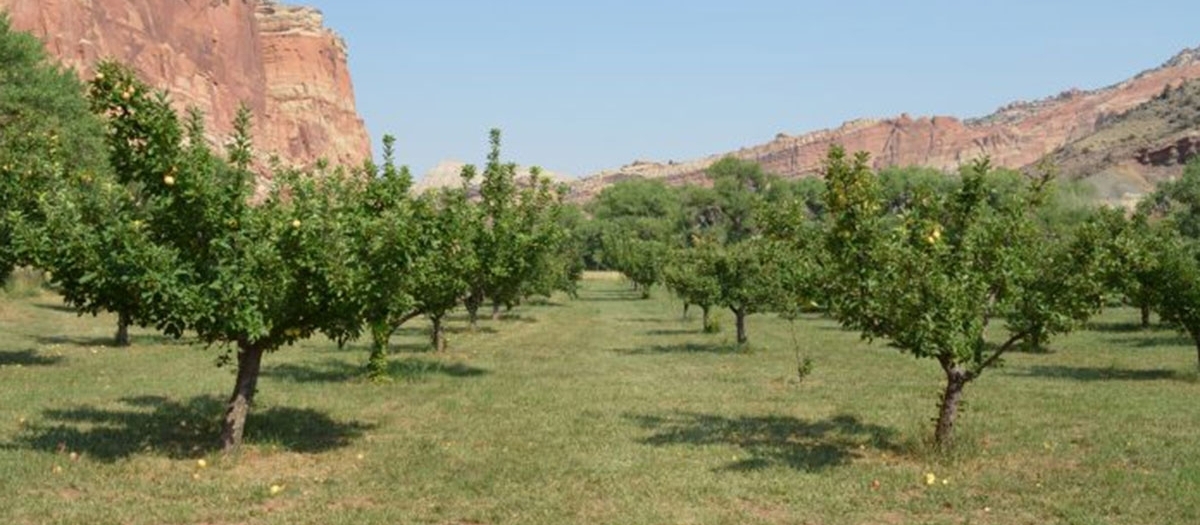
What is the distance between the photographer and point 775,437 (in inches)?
669

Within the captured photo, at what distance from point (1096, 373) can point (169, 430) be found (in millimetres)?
24893

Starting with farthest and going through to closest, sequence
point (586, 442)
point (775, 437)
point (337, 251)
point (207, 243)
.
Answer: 1. point (775, 437)
2. point (586, 442)
3. point (207, 243)
4. point (337, 251)

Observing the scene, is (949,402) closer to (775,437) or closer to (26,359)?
(775,437)

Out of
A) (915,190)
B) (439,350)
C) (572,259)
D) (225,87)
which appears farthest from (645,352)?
(225,87)

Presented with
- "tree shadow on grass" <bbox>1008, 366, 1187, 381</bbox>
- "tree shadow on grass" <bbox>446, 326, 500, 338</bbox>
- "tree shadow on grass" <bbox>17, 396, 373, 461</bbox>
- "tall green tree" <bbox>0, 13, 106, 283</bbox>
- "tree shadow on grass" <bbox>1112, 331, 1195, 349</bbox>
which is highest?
"tall green tree" <bbox>0, 13, 106, 283</bbox>

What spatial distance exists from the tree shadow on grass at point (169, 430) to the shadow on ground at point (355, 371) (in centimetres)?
541

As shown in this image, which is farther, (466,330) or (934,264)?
(466,330)

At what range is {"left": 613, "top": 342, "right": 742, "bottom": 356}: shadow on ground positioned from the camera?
114ft

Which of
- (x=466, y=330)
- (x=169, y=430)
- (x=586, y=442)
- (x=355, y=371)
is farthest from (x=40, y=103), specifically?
(x=586, y=442)

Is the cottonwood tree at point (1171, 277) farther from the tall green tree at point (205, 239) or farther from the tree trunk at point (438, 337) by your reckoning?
the tall green tree at point (205, 239)

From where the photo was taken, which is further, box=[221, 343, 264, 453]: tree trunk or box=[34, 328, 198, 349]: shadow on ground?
box=[34, 328, 198, 349]: shadow on ground

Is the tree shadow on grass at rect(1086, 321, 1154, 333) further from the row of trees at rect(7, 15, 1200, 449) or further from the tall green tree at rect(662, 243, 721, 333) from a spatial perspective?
the row of trees at rect(7, 15, 1200, 449)

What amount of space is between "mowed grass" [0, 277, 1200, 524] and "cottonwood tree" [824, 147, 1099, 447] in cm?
194

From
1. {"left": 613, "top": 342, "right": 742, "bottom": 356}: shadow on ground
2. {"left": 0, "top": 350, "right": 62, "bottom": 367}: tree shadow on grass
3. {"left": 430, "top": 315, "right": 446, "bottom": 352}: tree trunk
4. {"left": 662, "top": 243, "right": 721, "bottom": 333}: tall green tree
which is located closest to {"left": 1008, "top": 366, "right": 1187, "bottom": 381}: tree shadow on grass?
{"left": 613, "top": 342, "right": 742, "bottom": 356}: shadow on ground
